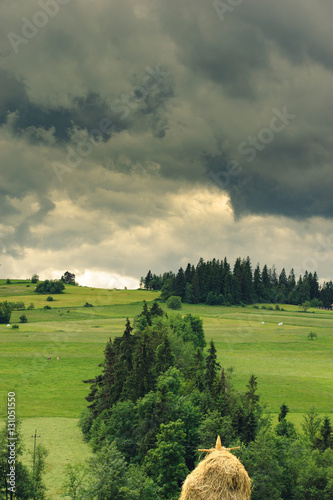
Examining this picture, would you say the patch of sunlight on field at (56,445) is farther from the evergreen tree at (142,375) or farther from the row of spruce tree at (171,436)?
the evergreen tree at (142,375)

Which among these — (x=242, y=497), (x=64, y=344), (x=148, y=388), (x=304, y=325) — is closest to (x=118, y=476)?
(x=148, y=388)

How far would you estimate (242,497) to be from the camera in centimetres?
1270

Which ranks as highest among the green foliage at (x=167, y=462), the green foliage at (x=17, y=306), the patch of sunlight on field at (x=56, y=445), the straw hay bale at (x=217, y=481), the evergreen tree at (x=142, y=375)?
the straw hay bale at (x=217, y=481)

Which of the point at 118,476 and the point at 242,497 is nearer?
the point at 242,497

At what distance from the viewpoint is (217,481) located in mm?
12539

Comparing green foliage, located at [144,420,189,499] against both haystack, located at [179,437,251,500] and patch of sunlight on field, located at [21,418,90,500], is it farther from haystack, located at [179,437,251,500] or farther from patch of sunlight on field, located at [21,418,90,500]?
haystack, located at [179,437,251,500]

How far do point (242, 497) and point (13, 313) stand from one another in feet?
599

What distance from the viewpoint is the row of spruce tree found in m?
44.4

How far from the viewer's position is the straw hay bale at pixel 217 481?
12457 mm

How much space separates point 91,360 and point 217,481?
10711 cm

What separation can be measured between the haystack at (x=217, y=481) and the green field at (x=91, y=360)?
140ft

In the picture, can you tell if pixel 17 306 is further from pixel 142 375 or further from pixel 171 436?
pixel 171 436

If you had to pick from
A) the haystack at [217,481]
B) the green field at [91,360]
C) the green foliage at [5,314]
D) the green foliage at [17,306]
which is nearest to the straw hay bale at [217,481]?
the haystack at [217,481]

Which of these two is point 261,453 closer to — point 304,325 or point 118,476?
point 118,476
